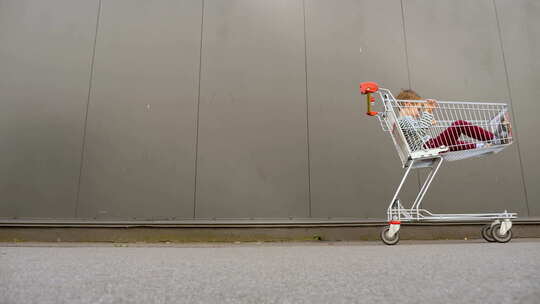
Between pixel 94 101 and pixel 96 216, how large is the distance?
3.82ft

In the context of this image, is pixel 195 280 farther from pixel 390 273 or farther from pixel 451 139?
pixel 451 139

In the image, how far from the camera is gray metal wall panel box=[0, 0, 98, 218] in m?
3.08

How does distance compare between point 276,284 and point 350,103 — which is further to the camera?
point 350,103

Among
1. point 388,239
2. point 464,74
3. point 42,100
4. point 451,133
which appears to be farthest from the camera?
point 464,74

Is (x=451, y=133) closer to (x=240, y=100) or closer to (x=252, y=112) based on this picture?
(x=252, y=112)

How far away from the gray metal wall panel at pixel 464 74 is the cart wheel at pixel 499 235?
2.58 ft

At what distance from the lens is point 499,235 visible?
2.42 m

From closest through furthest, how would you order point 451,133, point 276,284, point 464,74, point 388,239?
point 276,284 < point 388,239 < point 451,133 < point 464,74

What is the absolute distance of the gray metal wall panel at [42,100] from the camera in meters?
3.08

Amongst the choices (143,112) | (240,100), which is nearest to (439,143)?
(240,100)

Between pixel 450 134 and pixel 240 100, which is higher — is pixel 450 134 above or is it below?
below

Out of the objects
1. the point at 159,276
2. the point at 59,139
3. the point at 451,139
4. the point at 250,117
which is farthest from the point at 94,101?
the point at 451,139

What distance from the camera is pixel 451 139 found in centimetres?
250

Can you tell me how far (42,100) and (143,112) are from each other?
1.04 metres
